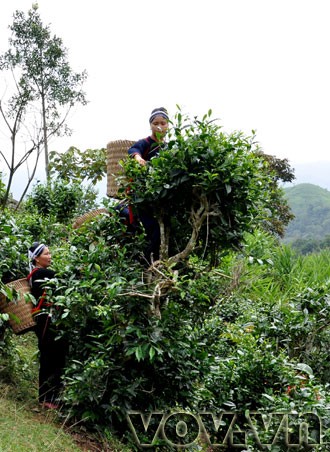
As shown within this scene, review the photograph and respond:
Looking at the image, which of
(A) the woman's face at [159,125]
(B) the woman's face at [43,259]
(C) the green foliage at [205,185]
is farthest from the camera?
(B) the woman's face at [43,259]

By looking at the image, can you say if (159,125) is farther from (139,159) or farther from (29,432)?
(29,432)

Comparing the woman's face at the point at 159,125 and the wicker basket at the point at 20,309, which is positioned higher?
the woman's face at the point at 159,125

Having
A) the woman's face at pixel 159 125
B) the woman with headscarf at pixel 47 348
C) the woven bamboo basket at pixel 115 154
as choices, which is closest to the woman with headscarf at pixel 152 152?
the woman's face at pixel 159 125

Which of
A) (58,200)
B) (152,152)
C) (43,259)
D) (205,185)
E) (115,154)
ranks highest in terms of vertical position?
(58,200)

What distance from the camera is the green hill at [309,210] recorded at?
214 feet

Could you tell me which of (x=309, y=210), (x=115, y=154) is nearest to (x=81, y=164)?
(x=115, y=154)

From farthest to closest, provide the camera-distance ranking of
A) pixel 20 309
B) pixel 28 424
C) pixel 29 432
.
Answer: pixel 20 309, pixel 28 424, pixel 29 432

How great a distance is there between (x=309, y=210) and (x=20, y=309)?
2632 inches

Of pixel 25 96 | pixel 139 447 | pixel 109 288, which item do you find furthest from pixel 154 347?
pixel 25 96

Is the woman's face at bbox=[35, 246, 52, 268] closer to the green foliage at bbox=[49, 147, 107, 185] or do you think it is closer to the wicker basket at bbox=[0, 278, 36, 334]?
the wicker basket at bbox=[0, 278, 36, 334]

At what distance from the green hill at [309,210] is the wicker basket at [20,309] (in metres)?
59.6

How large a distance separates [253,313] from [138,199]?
6.60 ft

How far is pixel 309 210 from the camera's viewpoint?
2741 inches

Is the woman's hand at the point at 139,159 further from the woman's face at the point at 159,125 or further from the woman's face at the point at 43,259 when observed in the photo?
the woman's face at the point at 43,259
